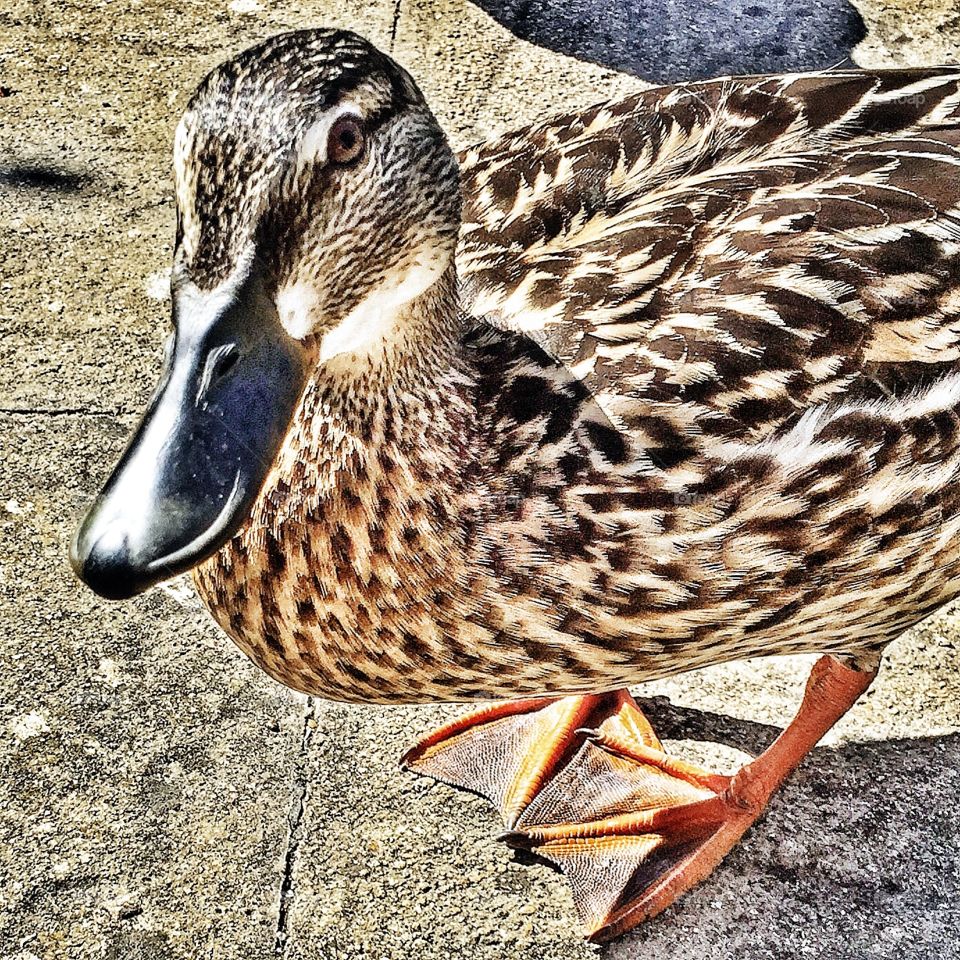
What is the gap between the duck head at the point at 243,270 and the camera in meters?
1.90

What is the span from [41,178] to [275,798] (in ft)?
7.30

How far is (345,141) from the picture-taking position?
2.02m

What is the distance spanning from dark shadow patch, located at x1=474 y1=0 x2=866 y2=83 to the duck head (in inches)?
108

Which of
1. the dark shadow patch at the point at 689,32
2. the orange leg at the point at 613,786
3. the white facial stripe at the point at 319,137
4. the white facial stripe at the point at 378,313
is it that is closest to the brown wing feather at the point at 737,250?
the white facial stripe at the point at 378,313

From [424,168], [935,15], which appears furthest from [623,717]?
[935,15]

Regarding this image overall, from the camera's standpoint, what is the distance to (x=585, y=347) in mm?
2406

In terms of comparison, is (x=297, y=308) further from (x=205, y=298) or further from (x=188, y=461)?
(x=188, y=461)

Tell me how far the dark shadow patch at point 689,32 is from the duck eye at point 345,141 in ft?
9.05

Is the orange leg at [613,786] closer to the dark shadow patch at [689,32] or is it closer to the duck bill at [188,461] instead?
the duck bill at [188,461]

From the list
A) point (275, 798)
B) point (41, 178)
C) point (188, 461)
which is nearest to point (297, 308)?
point (188, 461)

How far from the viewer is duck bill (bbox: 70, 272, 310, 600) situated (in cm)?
188

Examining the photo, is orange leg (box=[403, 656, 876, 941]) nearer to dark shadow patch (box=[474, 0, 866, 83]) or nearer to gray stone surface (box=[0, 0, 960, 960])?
gray stone surface (box=[0, 0, 960, 960])

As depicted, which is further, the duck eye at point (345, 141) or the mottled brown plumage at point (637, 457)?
the mottled brown plumage at point (637, 457)

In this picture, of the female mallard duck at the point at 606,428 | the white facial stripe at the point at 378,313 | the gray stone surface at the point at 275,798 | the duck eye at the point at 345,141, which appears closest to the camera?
the duck eye at the point at 345,141
